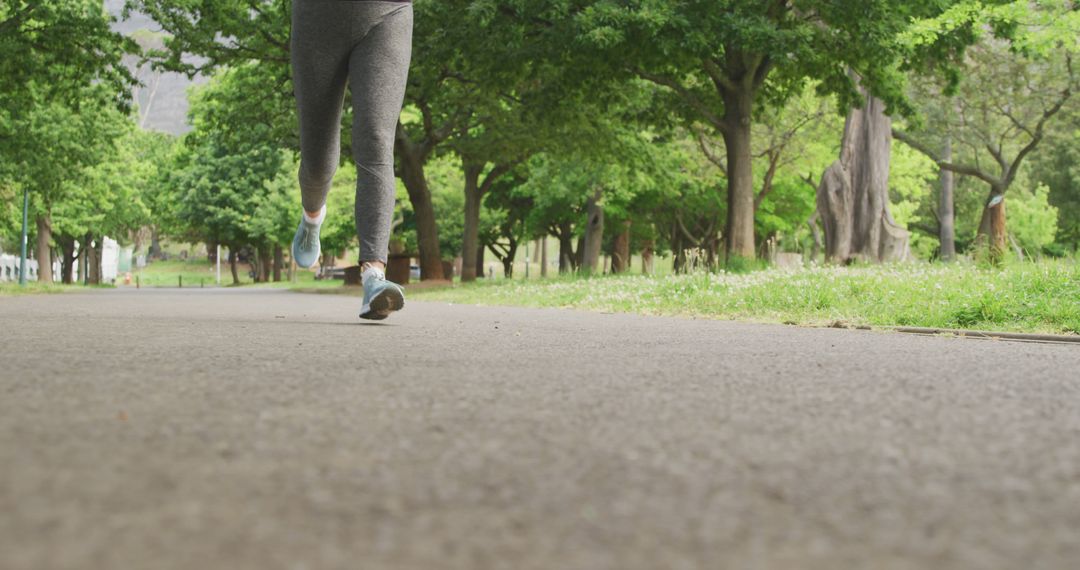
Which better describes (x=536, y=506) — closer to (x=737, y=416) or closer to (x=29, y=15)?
(x=737, y=416)

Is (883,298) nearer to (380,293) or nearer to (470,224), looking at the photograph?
(380,293)

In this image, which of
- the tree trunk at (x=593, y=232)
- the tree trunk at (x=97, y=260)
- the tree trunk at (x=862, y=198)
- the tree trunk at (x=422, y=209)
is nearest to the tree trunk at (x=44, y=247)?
the tree trunk at (x=97, y=260)

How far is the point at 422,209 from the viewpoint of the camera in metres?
23.5

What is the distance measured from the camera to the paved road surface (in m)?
1.38

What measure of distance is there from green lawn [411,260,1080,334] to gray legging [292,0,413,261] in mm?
3907

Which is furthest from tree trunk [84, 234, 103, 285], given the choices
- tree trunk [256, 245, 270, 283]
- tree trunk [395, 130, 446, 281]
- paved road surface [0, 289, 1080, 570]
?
paved road surface [0, 289, 1080, 570]

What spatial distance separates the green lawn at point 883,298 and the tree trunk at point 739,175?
5.30 metres

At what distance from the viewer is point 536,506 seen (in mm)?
1612

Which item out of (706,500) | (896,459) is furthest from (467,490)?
(896,459)

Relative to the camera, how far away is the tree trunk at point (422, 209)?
76.4 ft

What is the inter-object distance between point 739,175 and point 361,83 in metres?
13.6

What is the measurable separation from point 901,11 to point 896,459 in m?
16.0

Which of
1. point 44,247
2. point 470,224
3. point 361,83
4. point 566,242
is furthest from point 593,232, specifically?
point 361,83

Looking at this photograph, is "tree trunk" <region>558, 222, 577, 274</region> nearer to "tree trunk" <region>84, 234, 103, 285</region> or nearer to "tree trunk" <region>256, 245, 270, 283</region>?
"tree trunk" <region>256, 245, 270, 283</region>
